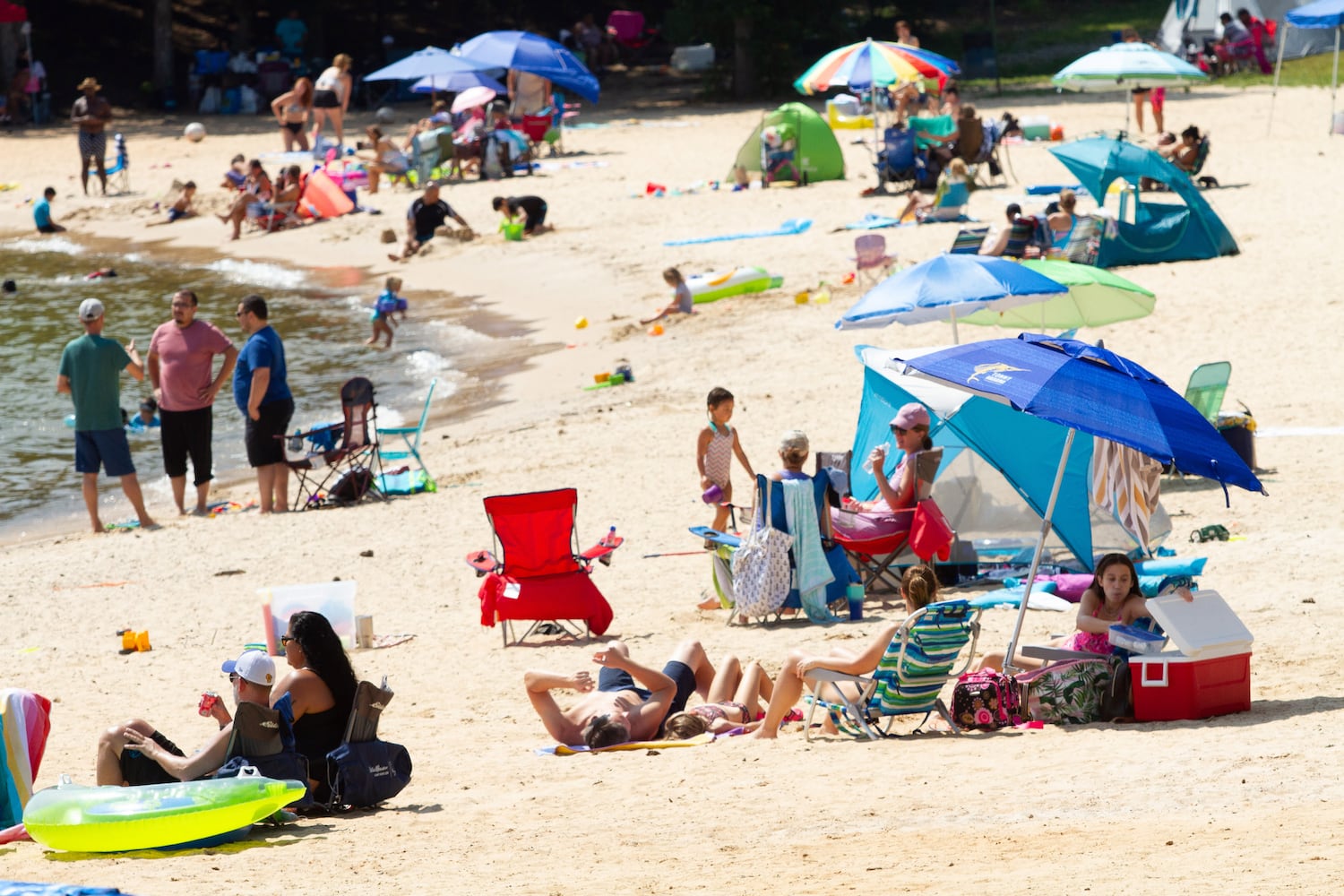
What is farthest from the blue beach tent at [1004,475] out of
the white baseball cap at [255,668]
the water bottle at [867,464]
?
the white baseball cap at [255,668]

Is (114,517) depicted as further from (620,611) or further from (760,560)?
(760,560)

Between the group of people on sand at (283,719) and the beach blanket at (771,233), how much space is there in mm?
15130

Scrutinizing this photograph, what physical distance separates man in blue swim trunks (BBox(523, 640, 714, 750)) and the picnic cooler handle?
6.12 ft

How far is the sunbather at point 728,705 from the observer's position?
7.03 metres

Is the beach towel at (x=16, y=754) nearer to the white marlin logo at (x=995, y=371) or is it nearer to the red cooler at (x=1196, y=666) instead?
the white marlin logo at (x=995, y=371)

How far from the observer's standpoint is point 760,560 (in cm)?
860

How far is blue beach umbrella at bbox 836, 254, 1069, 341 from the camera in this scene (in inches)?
390

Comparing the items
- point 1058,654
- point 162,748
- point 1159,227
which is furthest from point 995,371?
point 1159,227

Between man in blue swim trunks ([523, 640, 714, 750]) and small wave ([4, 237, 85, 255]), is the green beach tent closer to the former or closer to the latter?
small wave ([4, 237, 85, 255])

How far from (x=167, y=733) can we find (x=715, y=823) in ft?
9.64

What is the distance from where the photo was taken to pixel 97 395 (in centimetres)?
1128

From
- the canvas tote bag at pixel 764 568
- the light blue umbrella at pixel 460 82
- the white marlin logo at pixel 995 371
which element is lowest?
the canvas tote bag at pixel 764 568

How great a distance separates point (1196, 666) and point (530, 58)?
2201 centimetres

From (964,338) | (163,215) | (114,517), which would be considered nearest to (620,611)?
(114,517)
